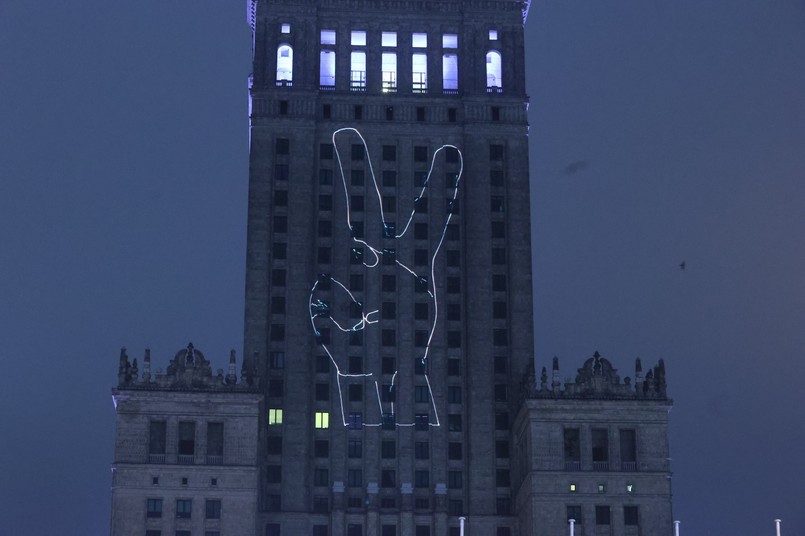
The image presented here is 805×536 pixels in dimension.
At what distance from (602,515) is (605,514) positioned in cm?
25

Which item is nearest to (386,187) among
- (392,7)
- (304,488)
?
(392,7)

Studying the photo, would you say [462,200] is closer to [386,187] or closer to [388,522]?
[386,187]

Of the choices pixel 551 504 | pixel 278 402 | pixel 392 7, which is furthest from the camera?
pixel 392 7

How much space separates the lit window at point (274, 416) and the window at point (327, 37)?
116ft

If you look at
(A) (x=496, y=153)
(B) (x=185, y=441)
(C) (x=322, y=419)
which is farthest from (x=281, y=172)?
(B) (x=185, y=441)

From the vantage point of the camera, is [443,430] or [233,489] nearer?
[233,489]

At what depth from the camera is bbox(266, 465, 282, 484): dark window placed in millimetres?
141500

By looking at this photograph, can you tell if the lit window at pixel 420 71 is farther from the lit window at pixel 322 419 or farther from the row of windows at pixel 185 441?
the row of windows at pixel 185 441

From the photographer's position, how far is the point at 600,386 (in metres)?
137

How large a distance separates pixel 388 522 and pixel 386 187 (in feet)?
99.8

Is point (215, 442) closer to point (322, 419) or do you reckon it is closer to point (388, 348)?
point (322, 419)

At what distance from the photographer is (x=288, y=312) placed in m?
146

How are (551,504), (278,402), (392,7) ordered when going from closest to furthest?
(551,504)
(278,402)
(392,7)

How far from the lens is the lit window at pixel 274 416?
469 ft
